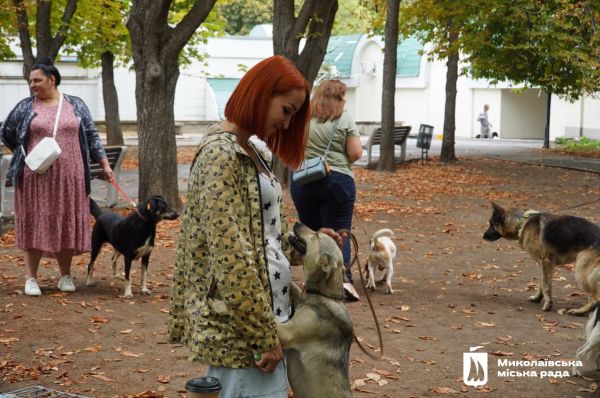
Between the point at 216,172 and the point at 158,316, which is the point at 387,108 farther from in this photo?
the point at 216,172

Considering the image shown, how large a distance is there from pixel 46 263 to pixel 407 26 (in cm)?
1899

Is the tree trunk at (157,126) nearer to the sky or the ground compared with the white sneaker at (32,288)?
nearer to the sky

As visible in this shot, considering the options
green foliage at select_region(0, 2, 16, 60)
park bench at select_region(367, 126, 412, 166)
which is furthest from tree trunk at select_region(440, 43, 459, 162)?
green foliage at select_region(0, 2, 16, 60)

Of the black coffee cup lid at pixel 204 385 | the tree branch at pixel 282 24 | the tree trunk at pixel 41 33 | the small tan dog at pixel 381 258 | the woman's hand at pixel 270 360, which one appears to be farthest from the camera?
the tree trunk at pixel 41 33

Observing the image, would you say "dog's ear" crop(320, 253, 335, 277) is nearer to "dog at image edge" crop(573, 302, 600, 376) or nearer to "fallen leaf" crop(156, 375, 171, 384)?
"fallen leaf" crop(156, 375, 171, 384)

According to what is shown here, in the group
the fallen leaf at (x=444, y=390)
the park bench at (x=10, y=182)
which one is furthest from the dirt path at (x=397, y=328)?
the park bench at (x=10, y=182)

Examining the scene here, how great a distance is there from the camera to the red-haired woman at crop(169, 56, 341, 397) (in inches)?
115

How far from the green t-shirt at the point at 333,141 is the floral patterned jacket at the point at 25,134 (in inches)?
81.9

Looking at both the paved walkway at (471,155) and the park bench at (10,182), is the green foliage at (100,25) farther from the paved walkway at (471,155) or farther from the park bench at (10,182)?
the park bench at (10,182)

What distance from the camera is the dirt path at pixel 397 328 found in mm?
6012

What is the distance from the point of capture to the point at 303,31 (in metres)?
15.5

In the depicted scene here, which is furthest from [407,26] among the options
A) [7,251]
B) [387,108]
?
[7,251]

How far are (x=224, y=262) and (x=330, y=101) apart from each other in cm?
507

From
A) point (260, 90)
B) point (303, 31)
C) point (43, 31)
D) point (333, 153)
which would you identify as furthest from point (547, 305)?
point (43, 31)
